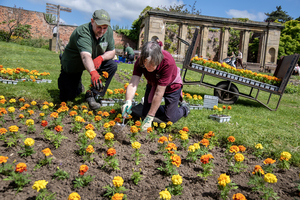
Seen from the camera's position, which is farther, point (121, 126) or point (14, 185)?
point (121, 126)

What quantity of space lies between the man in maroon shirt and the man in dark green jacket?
59cm

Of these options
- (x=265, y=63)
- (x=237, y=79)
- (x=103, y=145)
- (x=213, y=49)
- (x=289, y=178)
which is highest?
(x=213, y=49)

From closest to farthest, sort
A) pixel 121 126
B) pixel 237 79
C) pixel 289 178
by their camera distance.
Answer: pixel 289 178, pixel 121 126, pixel 237 79

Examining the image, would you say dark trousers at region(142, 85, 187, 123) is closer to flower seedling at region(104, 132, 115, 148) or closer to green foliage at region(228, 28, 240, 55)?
flower seedling at region(104, 132, 115, 148)

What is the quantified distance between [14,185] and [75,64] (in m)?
2.42

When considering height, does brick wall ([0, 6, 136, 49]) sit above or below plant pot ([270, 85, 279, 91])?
above

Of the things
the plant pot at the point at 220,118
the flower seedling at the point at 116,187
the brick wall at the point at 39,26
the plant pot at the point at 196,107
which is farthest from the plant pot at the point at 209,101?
the brick wall at the point at 39,26

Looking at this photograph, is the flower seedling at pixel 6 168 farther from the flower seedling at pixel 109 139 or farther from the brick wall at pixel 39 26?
the brick wall at pixel 39 26

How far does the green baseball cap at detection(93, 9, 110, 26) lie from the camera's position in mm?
3139

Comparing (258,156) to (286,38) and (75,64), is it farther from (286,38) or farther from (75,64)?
(286,38)

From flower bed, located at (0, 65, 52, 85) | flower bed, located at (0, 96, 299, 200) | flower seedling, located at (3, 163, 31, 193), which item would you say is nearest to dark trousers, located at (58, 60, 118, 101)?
flower bed, located at (0, 65, 52, 85)

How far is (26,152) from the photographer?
6.77ft

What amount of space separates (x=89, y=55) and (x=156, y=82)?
110 centimetres

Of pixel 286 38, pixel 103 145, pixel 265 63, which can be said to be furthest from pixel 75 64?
pixel 286 38
